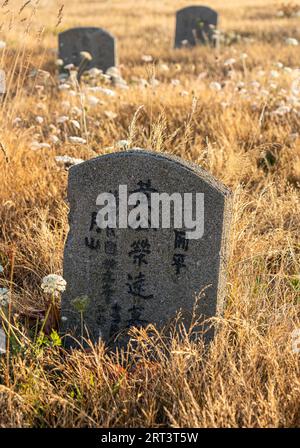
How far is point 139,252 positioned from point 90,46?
294 inches

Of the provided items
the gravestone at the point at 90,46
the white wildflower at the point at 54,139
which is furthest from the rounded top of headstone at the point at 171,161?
the gravestone at the point at 90,46

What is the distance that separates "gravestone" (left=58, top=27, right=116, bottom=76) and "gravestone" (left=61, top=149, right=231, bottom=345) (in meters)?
7.23

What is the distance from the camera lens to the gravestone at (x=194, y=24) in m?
12.4

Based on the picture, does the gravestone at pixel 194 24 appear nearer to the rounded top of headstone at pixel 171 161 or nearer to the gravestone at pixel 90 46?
the gravestone at pixel 90 46

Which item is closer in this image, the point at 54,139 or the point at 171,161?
the point at 171,161

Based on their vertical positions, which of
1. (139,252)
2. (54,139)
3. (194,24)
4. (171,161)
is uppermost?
(194,24)

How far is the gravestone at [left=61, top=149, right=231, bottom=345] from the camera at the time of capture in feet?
9.46

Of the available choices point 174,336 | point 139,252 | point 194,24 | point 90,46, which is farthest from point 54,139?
point 194,24

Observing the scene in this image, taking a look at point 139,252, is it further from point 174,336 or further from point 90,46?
point 90,46

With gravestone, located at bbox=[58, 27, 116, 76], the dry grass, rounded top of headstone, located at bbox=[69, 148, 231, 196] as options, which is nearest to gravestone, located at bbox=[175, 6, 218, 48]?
gravestone, located at bbox=[58, 27, 116, 76]

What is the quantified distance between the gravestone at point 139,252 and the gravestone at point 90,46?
7.23 metres

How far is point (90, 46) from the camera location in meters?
9.97

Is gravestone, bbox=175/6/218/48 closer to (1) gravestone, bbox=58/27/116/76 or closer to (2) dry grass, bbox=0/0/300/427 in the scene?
(1) gravestone, bbox=58/27/116/76

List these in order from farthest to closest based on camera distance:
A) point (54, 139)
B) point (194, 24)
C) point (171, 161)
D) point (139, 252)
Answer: point (194, 24), point (54, 139), point (139, 252), point (171, 161)
